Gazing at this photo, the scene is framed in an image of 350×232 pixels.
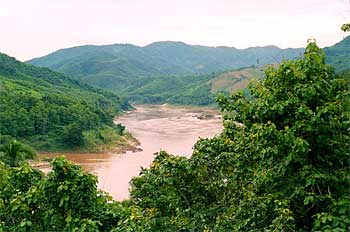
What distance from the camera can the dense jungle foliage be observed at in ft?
18.6

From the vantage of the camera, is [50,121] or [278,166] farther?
[50,121]

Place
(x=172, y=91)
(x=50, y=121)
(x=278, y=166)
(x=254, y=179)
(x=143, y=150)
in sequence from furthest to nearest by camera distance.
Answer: (x=172, y=91) → (x=50, y=121) → (x=143, y=150) → (x=254, y=179) → (x=278, y=166)

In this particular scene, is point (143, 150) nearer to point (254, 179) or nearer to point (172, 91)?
point (254, 179)

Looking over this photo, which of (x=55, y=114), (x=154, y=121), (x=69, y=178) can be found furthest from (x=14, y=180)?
(x=154, y=121)

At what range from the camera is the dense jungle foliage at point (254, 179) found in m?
5.68

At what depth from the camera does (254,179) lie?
20.2 ft

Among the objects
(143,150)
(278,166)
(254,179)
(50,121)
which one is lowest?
(143,150)

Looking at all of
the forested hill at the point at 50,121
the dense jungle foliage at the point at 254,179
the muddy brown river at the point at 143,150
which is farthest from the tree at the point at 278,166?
the forested hill at the point at 50,121

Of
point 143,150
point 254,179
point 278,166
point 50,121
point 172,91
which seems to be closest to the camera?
point 278,166

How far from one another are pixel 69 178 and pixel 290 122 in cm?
317

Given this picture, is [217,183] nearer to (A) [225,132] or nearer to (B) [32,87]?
(A) [225,132]

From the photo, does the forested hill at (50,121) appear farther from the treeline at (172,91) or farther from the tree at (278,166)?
the treeline at (172,91)

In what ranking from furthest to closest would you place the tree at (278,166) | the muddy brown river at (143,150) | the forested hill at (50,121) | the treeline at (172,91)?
the treeline at (172,91) → the forested hill at (50,121) → the muddy brown river at (143,150) → the tree at (278,166)

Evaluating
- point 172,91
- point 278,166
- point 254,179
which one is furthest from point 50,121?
point 172,91
